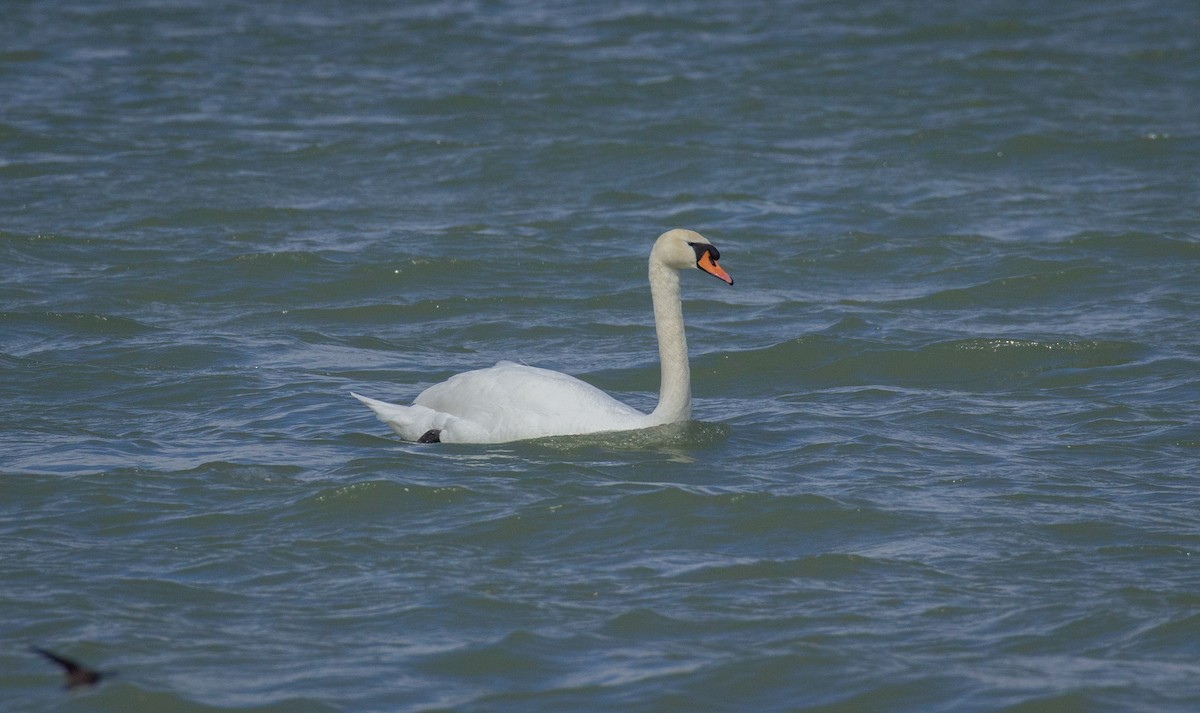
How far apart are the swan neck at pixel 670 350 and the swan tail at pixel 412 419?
105cm

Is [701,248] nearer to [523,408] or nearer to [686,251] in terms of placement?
[686,251]

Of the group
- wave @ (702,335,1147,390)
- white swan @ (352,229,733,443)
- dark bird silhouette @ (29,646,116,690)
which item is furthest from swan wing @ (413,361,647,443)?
dark bird silhouette @ (29,646,116,690)

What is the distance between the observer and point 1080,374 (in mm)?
9586

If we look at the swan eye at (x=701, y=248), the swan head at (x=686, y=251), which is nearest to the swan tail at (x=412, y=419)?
the swan head at (x=686, y=251)

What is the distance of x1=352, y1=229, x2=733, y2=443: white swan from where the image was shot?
26.6 ft

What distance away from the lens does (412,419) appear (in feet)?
27.5

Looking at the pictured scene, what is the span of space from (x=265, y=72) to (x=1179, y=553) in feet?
47.0

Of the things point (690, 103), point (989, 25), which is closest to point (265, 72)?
point (690, 103)

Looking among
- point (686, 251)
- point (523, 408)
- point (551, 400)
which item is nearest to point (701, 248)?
point (686, 251)

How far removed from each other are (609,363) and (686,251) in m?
1.94

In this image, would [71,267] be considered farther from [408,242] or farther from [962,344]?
[962,344]

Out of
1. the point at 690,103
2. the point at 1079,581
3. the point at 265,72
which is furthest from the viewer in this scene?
the point at 265,72

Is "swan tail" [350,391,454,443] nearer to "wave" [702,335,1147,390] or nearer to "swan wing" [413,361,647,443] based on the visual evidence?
"swan wing" [413,361,647,443]

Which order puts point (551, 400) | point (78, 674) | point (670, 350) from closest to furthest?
point (78, 674) < point (551, 400) < point (670, 350)
